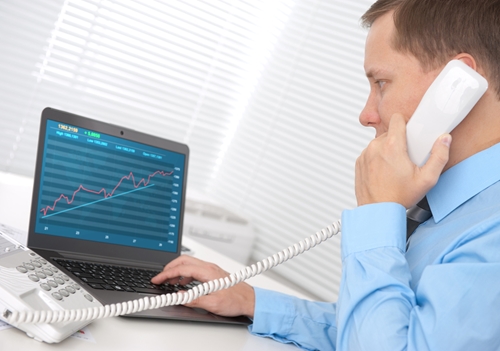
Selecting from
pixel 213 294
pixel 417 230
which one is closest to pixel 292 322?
pixel 213 294

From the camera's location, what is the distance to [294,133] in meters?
2.62

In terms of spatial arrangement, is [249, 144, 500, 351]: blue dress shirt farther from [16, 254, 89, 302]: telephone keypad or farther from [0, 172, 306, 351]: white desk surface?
[16, 254, 89, 302]: telephone keypad

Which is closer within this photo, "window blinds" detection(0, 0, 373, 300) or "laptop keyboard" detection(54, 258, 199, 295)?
"laptop keyboard" detection(54, 258, 199, 295)

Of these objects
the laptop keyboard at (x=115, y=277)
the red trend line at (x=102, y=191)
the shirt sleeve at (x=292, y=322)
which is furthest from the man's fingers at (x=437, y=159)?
the red trend line at (x=102, y=191)

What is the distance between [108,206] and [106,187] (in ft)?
0.15

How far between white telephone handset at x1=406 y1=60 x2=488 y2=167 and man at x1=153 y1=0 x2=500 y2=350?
3 cm

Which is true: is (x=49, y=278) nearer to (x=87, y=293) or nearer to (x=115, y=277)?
(x=87, y=293)

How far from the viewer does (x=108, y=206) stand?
1321mm

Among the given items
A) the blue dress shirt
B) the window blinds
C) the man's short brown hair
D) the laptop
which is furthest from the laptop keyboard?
the window blinds

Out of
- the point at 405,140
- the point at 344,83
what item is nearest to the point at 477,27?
the point at 405,140

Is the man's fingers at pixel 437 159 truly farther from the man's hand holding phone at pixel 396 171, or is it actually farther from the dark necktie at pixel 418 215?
the dark necktie at pixel 418 215

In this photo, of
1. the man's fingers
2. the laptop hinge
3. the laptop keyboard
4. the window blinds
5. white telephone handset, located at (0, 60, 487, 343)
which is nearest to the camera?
white telephone handset, located at (0, 60, 487, 343)

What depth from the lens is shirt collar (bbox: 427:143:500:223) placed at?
102 centimetres

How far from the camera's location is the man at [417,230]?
2.77ft
